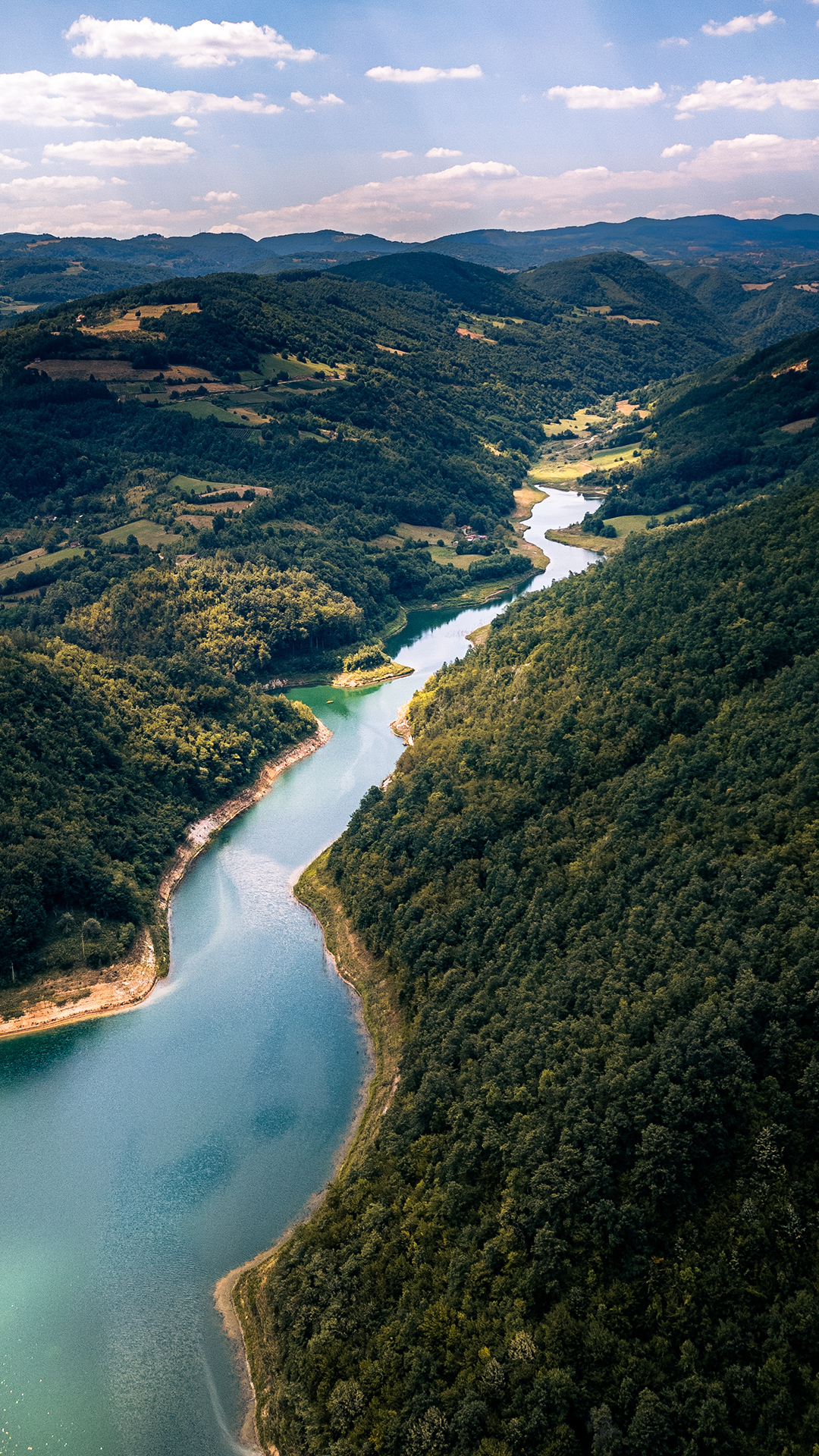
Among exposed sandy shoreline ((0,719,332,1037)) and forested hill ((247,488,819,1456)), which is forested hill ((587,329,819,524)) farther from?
exposed sandy shoreline ((0,719,332,1037))

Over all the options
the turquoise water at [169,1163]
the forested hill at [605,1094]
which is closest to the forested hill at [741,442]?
the forested hill at [605,1094]

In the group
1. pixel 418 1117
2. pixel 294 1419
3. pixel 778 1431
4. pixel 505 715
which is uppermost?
pixel 505 715

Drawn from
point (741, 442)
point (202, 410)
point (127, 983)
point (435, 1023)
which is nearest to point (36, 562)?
point (202, 410)

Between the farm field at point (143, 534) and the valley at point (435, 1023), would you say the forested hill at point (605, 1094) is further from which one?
the farm field at point (143, 534)

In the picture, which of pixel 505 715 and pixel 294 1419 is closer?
pixel 294 1419

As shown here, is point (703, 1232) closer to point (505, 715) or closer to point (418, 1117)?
point (418, 1117)

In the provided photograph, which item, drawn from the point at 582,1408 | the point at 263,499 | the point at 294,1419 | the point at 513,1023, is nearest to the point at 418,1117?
the point at 513,1023

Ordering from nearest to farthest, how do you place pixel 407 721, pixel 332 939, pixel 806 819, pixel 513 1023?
pixel 806 819 < pixel 513 1023 < pixel 332 939 < pixel 407 721
